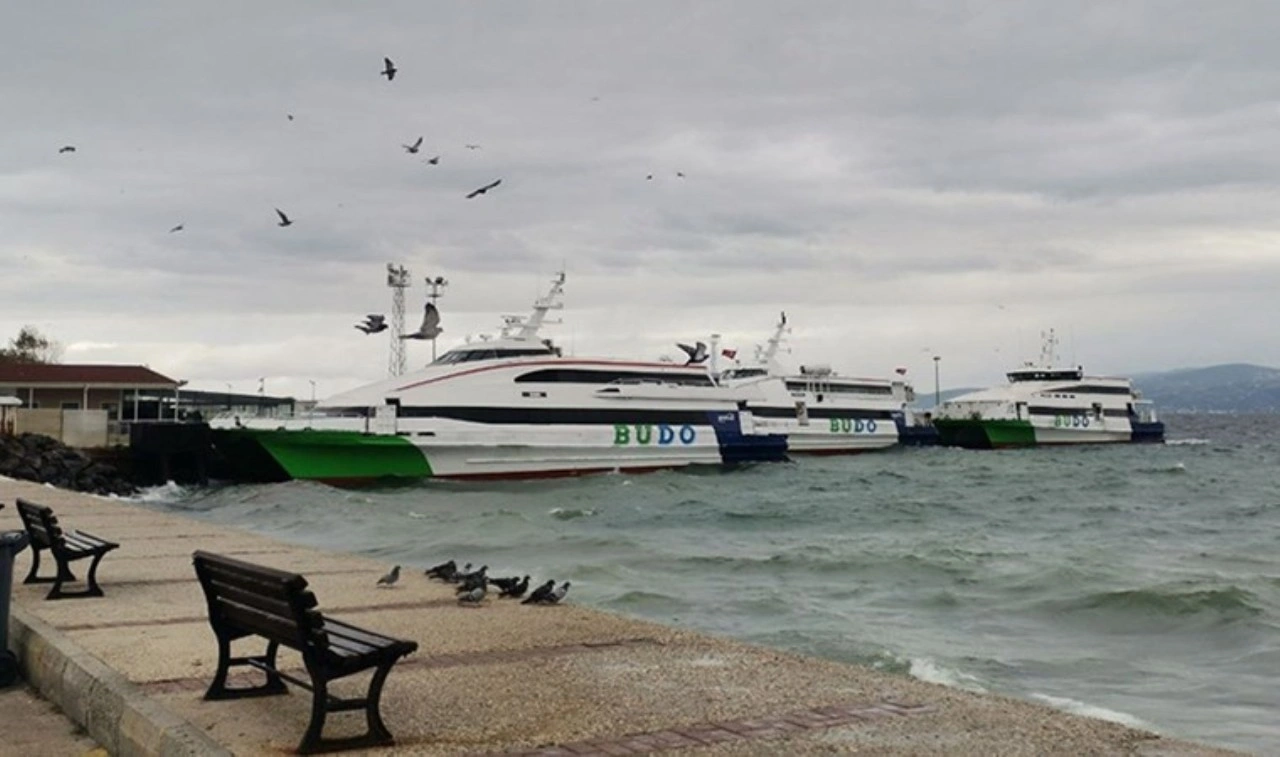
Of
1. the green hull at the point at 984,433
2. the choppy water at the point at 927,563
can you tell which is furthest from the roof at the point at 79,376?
the green hull at the point at 984,433

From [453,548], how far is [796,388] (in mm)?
37212

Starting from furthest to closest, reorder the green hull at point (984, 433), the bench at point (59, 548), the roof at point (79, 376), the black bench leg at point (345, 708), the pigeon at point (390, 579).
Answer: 1. the green hull at point (984, 433)
2. the roof at point (79, 376)
3. the pigeon at point (390, 579)
4. the bench at point (59, 548)
5. the black bench leg at point (345, 708)

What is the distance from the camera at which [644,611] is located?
1266 centimetres

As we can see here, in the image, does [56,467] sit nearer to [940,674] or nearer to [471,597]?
[471,597]

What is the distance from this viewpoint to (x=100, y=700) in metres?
5.46

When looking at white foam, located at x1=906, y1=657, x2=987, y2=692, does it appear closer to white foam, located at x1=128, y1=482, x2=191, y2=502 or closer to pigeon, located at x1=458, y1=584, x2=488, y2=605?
pigeon, located at x1=458, y1=584, x2=488, y2=605

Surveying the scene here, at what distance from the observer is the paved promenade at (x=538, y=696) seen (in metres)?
4.91

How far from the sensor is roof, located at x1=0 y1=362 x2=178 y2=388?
4778 centimetres

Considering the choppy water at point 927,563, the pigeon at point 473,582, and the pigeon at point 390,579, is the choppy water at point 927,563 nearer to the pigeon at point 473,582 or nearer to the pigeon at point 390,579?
the pigeon at point 473,582

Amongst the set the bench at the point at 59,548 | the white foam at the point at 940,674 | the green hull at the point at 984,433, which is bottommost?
the white foam at the point at 940,674

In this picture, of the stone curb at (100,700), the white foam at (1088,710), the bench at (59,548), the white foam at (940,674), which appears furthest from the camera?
the white foam at (940,674)

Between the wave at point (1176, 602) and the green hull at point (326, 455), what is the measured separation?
933 inches

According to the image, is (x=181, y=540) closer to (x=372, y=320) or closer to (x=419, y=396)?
(x=372, y=320)

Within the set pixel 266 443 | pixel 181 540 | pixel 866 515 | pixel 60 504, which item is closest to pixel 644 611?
pixel 181 540
